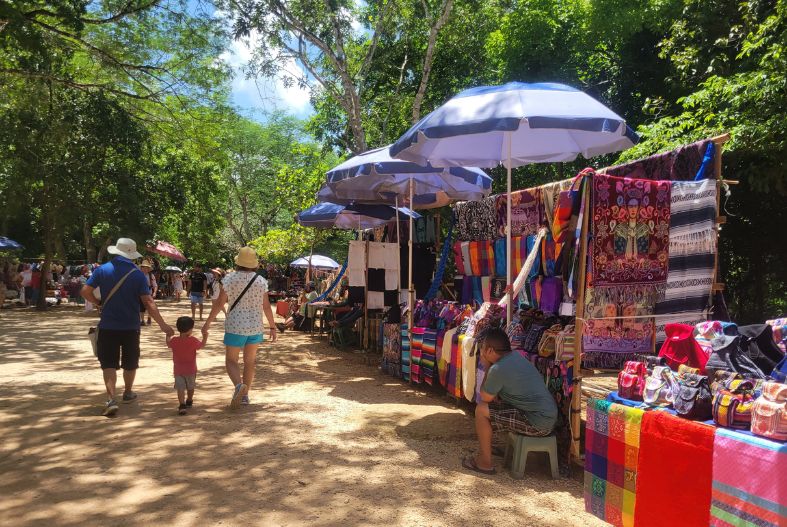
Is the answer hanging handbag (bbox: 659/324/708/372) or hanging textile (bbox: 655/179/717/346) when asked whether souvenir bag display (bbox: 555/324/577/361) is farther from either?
hanging handbag (bbox: 659/324/708/372)

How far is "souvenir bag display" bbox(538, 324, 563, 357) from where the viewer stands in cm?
498

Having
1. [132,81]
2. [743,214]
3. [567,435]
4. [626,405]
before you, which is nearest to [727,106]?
[743,214]

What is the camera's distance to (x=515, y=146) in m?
6.39

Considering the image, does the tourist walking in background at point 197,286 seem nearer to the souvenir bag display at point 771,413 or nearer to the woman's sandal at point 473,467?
the woman's sandal at point 473,467

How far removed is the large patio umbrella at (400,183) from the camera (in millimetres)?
7254

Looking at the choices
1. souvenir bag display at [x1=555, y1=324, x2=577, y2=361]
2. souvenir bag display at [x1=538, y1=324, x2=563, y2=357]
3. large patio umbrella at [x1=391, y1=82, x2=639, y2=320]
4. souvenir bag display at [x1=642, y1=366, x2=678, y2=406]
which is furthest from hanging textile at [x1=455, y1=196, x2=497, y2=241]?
souvenir bag display at [x1=642, y1=366, x2=678, y2=406]

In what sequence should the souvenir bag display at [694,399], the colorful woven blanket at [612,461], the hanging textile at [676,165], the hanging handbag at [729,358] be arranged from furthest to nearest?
1. the hanging textile at [676,165]
2. the colorful woven blanket at [612,461]
3. the hanging handbag at [729,358]
4. the souvenir bag display at [694,399]

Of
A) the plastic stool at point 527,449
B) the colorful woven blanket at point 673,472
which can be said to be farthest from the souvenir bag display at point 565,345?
the colorful woven blanket at point 673,472

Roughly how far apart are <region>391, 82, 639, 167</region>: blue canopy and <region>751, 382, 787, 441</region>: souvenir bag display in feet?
8.30

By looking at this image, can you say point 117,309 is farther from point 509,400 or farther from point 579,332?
point 579,332

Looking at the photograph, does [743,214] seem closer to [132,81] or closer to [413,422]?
[413,422]

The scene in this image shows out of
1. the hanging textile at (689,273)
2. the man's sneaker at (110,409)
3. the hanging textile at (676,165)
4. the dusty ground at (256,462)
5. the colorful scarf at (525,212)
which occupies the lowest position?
the dusty ground at (256,462)

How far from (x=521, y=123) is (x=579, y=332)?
166cm

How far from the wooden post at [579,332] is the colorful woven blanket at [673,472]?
1321mm
